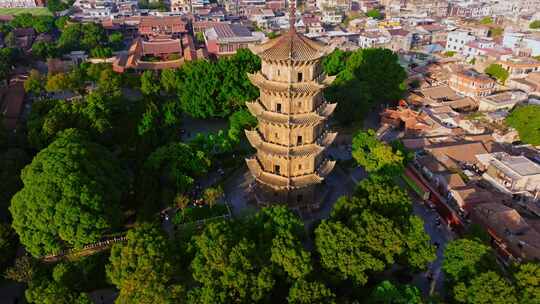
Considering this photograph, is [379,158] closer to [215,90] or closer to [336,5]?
[215,90]

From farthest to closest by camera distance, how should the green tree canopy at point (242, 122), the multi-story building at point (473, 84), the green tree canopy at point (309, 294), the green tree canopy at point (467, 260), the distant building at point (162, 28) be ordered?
1. the distant building at point (162, 28)
2. the multi-story building at point (473, 84)
3. the green tree canopy at point (242, 122)
4. the green tree canopy at point (467, 260)
5. the green tree canopy at point (309, 294)

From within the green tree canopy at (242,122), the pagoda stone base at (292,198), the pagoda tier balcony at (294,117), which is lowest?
the pagoda stone base at (292,198)

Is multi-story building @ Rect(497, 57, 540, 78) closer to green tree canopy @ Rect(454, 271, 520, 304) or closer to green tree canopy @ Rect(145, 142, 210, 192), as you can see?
green tree canopy @ Rect(454, 271, 520, 304)

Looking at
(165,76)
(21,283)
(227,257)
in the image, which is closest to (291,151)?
(227,257)

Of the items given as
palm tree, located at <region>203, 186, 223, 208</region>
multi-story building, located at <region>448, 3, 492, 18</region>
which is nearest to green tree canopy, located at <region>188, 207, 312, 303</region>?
palm tree, located at <region>203, 186, 223, 208</region>

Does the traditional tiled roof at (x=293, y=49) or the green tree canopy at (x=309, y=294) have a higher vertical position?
the traditional tiled roof at (x=293, y=49)

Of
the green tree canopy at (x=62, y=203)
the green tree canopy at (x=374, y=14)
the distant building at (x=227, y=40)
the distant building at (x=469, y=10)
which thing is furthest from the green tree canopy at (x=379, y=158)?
the distant building at (x=469, y=10)

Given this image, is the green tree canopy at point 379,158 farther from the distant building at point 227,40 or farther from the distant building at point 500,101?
the distant building at point 227,40
